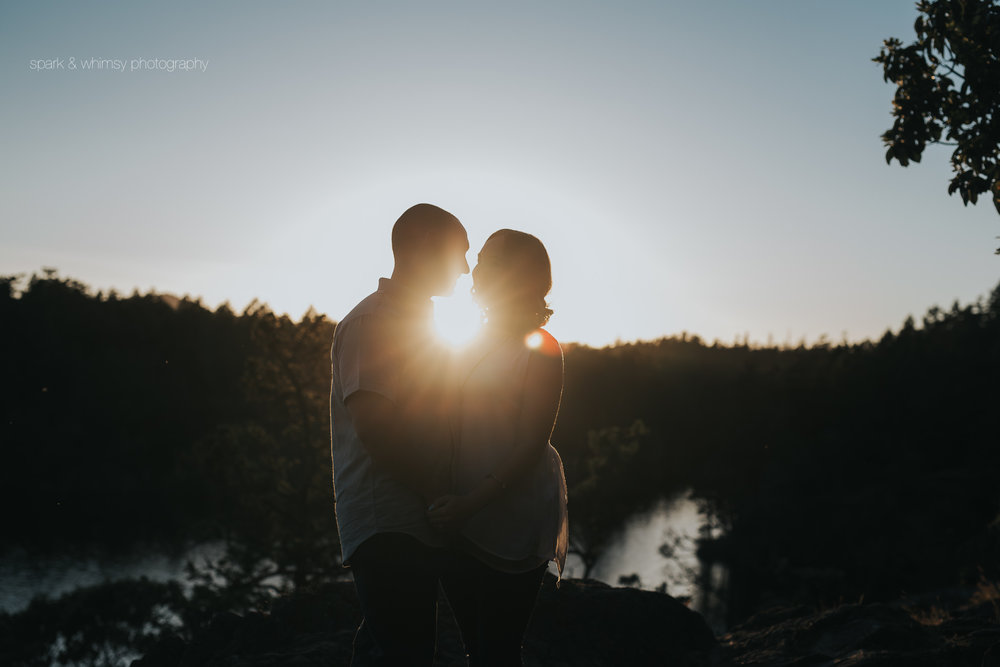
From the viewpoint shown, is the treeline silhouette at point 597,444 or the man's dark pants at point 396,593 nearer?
the man's dark pants at point 396,593

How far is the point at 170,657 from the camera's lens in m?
4.07

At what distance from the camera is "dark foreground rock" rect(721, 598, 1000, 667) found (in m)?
3.57

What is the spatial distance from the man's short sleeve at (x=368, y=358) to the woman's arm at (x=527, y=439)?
36cm

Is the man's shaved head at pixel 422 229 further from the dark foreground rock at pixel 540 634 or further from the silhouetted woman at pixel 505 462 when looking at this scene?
the dark foreground rock at pixel 540 634

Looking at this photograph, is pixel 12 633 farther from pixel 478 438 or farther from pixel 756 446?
pixel 756 446

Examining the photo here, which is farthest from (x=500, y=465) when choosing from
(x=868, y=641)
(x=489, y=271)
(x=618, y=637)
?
(x=868, y=641)

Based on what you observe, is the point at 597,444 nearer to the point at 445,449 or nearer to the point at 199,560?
the point at 199,560

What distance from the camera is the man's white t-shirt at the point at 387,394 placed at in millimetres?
1938

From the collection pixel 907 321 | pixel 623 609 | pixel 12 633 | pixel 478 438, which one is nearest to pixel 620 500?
pixel 12 633

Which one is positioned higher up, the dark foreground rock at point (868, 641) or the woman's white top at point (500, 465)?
the woman's white top at point (500, 465)

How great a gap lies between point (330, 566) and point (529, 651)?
1297 cm

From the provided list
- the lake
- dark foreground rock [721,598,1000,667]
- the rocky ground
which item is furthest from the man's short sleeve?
the lake

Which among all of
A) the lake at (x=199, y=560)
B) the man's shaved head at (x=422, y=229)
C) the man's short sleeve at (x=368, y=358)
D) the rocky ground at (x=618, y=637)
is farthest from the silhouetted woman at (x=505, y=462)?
the lake at (x=199, y=560)

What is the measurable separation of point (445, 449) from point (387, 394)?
0.89 ft
